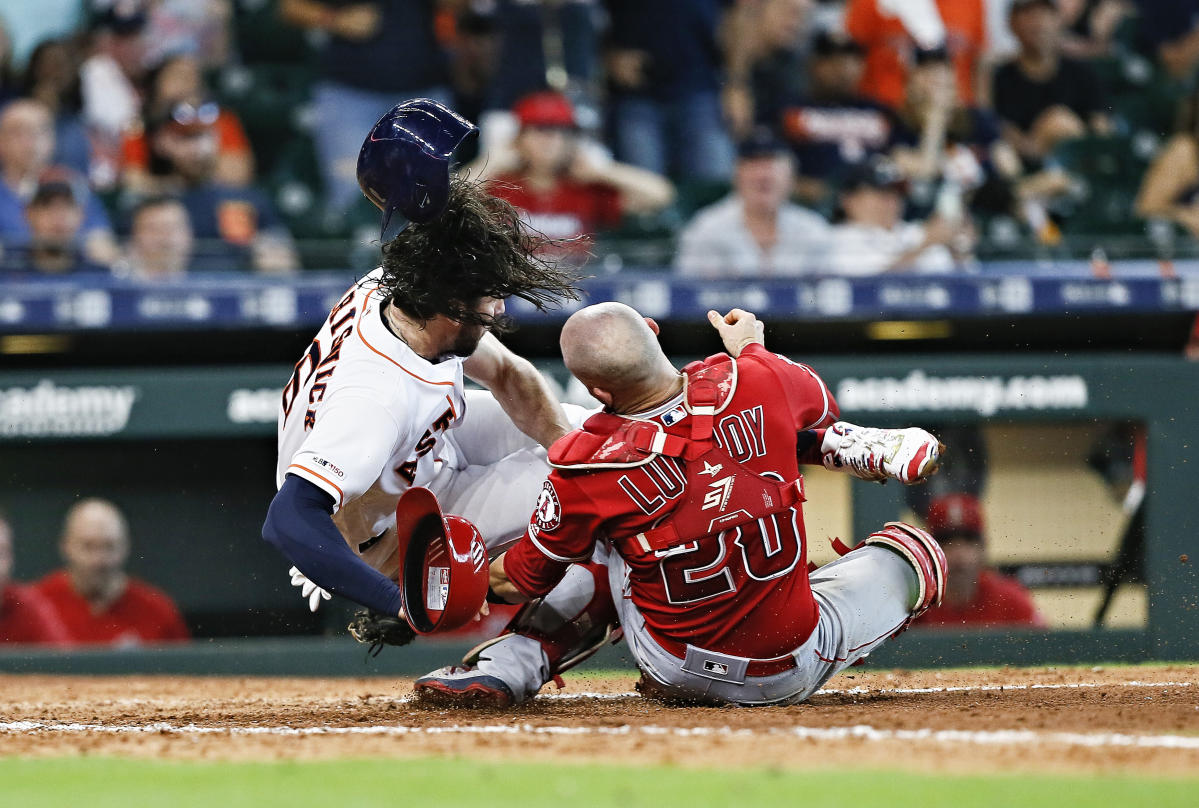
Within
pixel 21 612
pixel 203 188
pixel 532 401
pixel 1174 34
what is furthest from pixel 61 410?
pixel 1174 34

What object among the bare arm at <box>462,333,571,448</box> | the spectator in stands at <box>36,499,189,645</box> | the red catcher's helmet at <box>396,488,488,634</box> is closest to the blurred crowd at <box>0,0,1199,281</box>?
the spectator in stands at <box>36,499,189,645</box>

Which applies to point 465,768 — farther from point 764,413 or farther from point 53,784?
point 764,413

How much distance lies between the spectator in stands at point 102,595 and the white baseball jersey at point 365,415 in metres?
2.64

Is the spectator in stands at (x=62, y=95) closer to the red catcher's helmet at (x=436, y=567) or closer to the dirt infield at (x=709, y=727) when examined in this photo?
the dirt infield at (x=709, y=727)

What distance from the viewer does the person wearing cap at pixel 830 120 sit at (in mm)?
8383

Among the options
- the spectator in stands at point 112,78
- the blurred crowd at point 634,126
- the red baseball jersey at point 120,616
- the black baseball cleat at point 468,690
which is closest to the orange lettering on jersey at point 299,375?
the black baseball cleat at point 468,690

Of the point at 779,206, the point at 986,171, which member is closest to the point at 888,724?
the point at 779,206

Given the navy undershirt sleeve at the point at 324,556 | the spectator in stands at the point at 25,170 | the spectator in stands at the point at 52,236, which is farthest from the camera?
the spectator in stands at the point at 25,170

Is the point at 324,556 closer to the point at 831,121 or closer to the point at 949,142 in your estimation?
the point at 831,121

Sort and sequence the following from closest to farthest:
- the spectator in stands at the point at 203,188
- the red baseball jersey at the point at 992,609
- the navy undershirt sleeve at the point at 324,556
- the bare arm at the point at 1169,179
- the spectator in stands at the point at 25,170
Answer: the navy undershirt sleeve at the point at 324,556 < the red baseball jersey at the point at 992,609 < the spectator in stands at the point at 25,170 < the spectator in stands at the point at 203,188 < the bare arm at the point at 1169,179

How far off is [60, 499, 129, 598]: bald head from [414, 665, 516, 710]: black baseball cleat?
313cm

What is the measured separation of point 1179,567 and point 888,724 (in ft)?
10.8

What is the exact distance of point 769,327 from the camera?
273 inches

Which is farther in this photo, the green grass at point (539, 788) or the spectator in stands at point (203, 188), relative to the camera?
A: the spectator in stands at point (203, 188)
